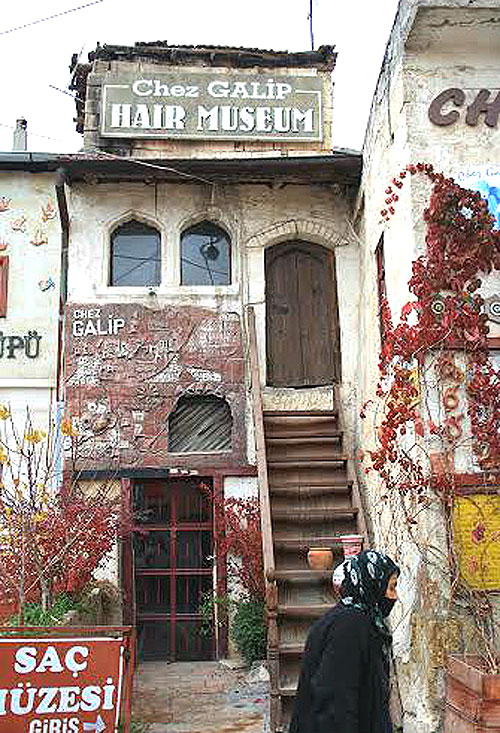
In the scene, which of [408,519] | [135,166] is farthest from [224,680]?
[135,166]

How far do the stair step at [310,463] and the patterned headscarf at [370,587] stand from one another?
5298mm

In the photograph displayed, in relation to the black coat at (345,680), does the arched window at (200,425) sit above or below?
above

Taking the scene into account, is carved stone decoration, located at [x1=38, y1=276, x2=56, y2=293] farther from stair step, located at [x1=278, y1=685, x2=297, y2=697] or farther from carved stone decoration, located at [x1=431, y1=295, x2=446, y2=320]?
stair step, located at [x1=278, y1=685, x2=297, y2=697]

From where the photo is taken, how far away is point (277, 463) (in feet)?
29.2

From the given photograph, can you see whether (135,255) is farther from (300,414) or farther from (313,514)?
(313,514)

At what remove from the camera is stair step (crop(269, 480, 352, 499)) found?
28.2 feet

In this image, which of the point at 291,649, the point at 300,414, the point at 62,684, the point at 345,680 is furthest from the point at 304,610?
the point at 345,680

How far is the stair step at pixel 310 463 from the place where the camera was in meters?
8.88

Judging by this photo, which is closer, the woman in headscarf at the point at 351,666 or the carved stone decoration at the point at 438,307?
the woman in headscarf at the point at 351,666

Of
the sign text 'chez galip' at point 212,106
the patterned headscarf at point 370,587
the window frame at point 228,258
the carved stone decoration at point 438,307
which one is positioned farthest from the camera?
the sign text 'chez galip' at point 212,106

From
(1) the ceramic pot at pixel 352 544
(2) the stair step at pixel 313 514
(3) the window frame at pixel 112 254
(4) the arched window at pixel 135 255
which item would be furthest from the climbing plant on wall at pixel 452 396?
(4) the arched window at pixel 135 255

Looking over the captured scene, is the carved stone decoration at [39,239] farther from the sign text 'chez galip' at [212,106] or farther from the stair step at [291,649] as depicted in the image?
the stair step at [291,649]

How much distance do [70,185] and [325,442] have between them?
15.3 feet

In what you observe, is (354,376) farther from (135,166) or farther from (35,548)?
(35,548)
